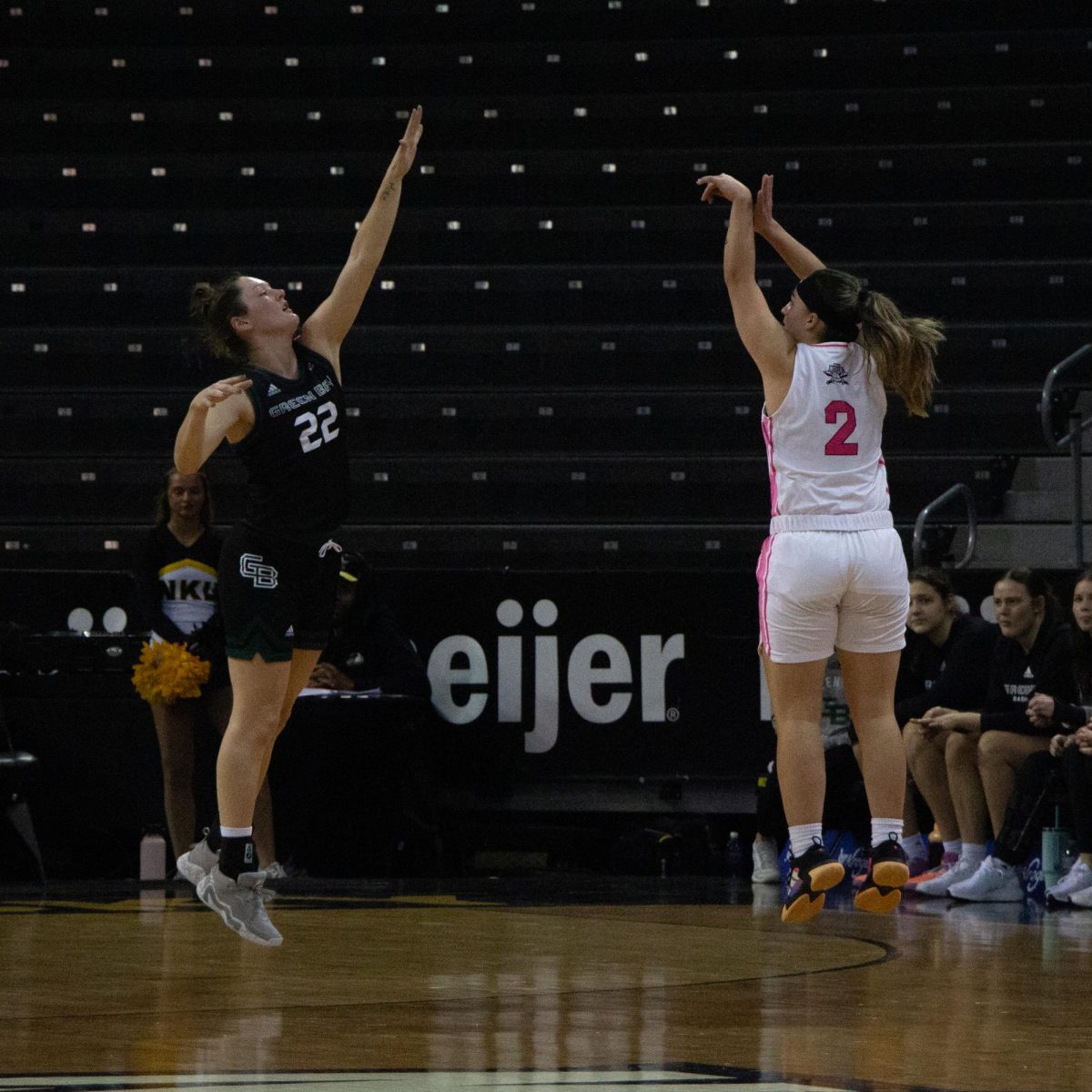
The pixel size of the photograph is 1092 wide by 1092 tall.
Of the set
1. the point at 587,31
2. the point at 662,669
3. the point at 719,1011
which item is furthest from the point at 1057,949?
the point at 587,31

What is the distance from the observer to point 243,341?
15.4 ft

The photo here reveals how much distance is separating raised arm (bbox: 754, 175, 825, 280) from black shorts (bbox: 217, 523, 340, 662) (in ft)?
4.77

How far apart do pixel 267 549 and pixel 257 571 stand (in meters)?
0.07

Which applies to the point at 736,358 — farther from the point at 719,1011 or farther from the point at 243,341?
the point at 719,1011

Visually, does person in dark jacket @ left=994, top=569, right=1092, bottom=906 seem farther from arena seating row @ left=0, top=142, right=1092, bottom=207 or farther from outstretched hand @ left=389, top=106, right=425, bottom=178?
arena seating row @ left=0, top=142, right=1092, bottom=207

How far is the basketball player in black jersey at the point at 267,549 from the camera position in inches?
177

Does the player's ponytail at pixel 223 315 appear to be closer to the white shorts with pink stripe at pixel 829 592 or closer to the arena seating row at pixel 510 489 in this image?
the white shorts with pink stripe at pixel 829 592

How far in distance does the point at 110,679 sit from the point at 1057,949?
470 centimetres

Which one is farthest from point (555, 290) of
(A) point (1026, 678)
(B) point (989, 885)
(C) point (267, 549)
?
(C) point (267, 549)

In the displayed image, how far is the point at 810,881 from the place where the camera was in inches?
164

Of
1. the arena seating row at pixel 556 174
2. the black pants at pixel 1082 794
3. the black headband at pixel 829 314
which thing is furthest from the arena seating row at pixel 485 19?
the black headband at pixel 829 314

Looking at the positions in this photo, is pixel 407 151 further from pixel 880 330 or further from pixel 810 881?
pixel 810 881

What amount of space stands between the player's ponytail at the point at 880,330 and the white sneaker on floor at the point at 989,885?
270cm

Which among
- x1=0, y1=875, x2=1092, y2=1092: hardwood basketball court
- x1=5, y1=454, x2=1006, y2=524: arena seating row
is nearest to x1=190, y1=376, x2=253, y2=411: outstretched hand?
x1=0, y1=875, x2=1092, y2=1092: hardwood basketball court
